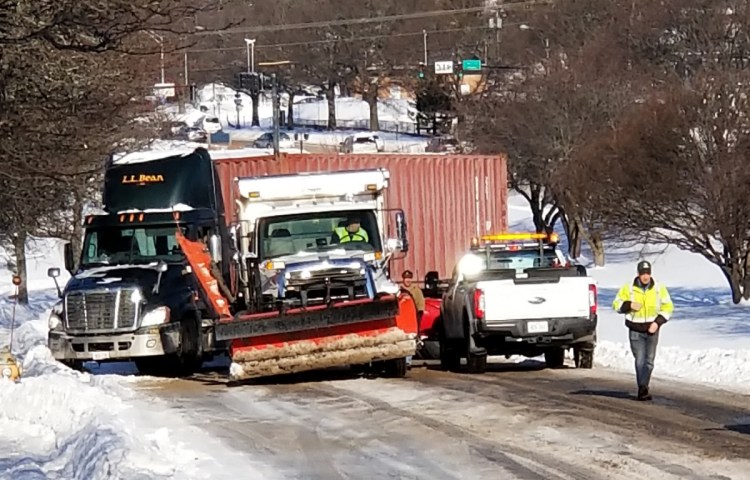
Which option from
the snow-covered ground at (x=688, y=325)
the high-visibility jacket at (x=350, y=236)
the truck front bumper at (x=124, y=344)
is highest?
the high-visibility jacket at (x=350, y=236)

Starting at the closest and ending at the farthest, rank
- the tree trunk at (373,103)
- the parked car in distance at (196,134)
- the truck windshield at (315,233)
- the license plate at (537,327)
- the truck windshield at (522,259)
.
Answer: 1. the license plate at (537,327)
2. the truck windshield at (315,233)
3. the truck windshield at (522,259)
4. the parked car in distance at (196,134)
5. the tree trunk at (373,103)

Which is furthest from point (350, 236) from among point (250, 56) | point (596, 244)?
point (250, 56)

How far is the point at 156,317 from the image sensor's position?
19547mm

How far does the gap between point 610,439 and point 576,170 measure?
89.7ft

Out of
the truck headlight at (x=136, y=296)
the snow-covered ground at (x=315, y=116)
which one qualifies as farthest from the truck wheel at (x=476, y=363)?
the snow-covered ground at (x=315, y=116)

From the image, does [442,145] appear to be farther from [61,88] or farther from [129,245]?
[129,245]

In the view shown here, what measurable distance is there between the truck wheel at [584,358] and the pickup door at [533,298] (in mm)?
1039

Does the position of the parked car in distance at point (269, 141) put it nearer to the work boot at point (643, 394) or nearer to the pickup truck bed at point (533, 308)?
the pickup truck bed at point (533, 308)

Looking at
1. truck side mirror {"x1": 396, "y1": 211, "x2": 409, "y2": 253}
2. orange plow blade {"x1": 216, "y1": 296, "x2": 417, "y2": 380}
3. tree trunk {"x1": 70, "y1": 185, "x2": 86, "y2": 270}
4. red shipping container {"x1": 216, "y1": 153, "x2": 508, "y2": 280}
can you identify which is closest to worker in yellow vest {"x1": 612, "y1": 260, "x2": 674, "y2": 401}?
orange plow blade {"x1": 216, "y1": 296, "x2": 417, "y2": 380}

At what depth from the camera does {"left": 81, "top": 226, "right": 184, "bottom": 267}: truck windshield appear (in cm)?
2072

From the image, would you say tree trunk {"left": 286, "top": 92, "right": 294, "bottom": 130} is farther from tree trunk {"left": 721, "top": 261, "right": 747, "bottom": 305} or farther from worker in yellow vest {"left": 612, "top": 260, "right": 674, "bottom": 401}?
worker in yellow vest {"left": 612, "top": 260, "right": 674, "bottom": 401}

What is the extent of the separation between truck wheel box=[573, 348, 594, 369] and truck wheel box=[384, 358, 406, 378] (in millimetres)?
2704

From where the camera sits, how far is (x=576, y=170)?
39.2 m

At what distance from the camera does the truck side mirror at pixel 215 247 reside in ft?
67.5
